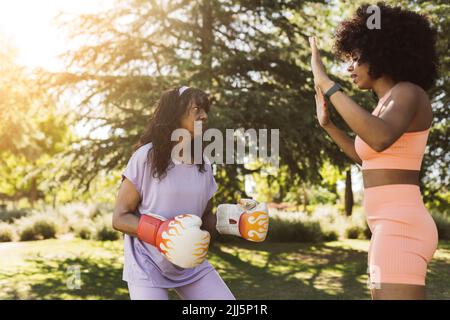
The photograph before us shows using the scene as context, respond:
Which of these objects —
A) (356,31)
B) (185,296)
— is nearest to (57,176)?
(185,296)

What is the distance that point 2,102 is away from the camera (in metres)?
12.8

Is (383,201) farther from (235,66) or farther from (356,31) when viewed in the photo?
(235,66)

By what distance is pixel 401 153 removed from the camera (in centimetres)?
228

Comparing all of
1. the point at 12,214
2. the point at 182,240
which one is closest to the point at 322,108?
the point at 182,240

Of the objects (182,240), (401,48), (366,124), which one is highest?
(401,48)

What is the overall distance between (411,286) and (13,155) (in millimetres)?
24475

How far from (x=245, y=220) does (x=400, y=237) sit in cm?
114

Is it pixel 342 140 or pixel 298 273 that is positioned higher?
pixel 342 140

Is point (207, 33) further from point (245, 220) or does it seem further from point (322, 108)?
point (322, 108)

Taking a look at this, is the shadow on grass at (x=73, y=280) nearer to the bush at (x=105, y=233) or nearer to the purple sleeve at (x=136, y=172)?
the bush at (x=105, y=233)

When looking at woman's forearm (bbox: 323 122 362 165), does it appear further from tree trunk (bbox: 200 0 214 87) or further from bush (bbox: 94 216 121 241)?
bush (bbox: 94 216 121 241)

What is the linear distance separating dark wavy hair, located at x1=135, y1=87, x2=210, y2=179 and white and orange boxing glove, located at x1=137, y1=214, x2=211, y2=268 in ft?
1.12

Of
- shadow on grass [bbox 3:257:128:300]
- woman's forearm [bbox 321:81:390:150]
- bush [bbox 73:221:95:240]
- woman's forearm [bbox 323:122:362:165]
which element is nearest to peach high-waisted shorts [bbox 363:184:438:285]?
woman's forearm [bbox 321:81:390:150]

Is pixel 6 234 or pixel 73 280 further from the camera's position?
pixel 6 234
